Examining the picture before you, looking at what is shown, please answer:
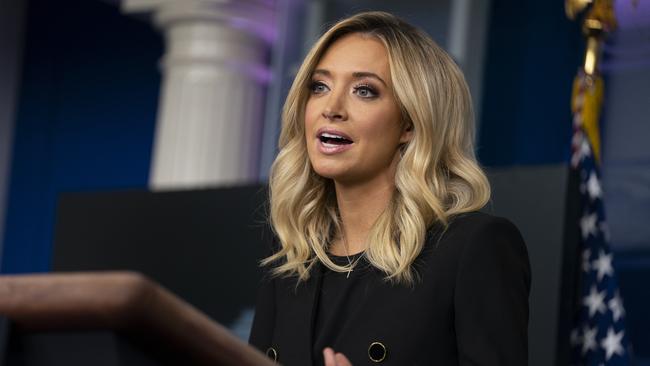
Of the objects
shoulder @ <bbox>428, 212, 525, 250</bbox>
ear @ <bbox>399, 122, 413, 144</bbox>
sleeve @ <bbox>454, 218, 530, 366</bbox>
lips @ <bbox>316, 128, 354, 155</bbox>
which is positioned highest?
ear @ <bbox>399, 122, 413, 144</bbox>

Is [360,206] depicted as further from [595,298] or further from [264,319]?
[595,298]

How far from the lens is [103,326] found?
0.79m

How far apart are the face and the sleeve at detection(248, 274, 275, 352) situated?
0.25 meters

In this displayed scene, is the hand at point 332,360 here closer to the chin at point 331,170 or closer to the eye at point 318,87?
the chin at point 331,170

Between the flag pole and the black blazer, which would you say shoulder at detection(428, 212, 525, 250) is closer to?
the black blazer

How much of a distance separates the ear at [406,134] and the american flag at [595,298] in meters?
1.14

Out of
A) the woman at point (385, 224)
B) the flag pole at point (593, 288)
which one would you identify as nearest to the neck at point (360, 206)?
the woman at point (385, 224)

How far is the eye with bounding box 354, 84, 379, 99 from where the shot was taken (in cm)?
219

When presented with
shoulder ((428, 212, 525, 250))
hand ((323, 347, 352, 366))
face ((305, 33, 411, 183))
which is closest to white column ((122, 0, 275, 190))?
face ((305, 33, 411, 183))

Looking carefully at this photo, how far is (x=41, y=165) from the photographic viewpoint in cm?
711

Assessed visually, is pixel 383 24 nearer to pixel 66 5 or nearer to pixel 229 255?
pixel 229 255

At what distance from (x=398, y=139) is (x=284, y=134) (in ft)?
0.89

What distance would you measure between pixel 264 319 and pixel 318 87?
457 millimetres

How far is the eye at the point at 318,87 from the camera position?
7.38ft
